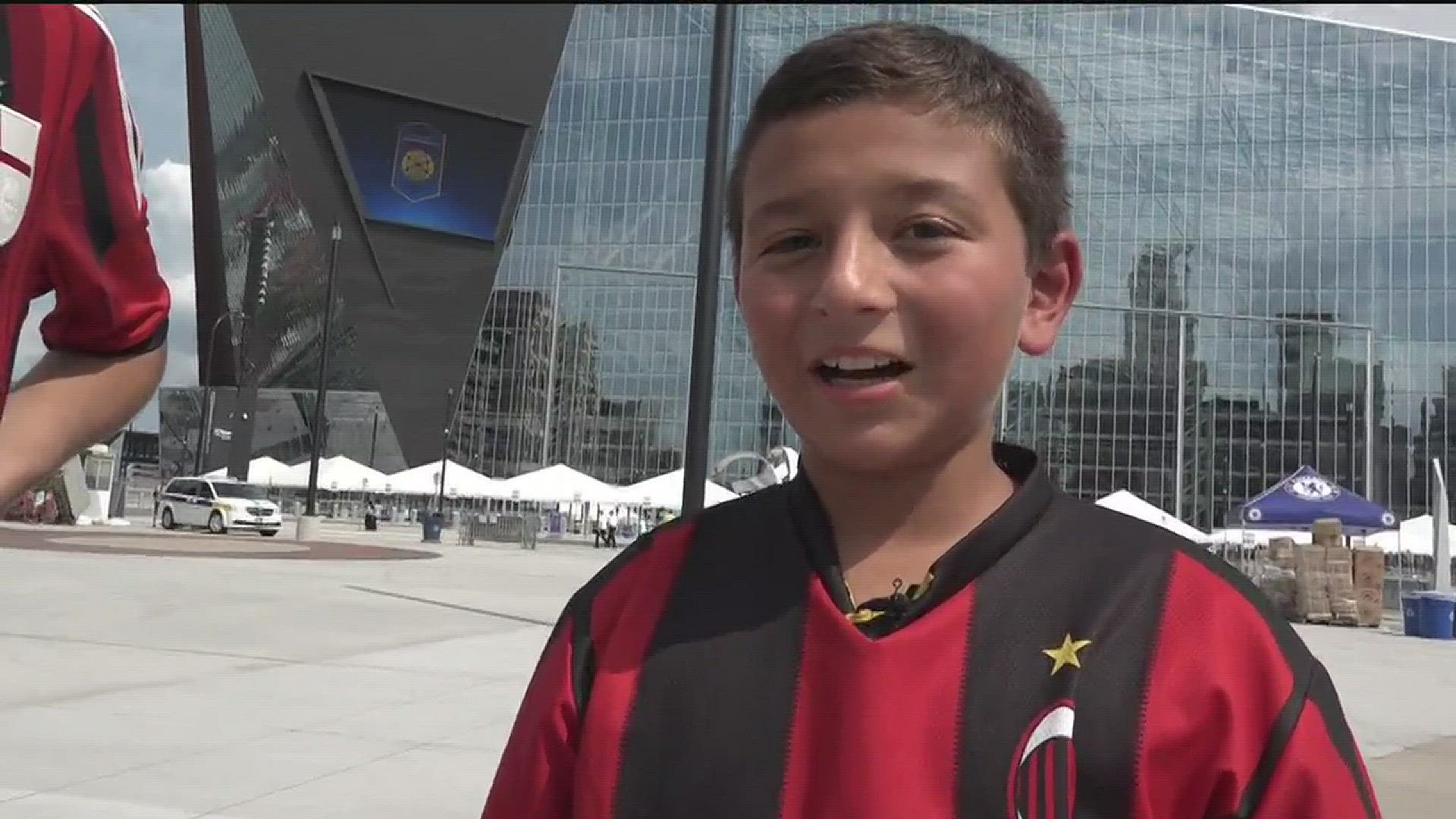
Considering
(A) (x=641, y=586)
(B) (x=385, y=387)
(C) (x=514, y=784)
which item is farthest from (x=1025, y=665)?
(B) (x=385, y=387)

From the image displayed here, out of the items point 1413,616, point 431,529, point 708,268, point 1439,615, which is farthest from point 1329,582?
point 431,529

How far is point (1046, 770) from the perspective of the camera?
3.50 feet

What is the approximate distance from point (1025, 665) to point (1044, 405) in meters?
62.9

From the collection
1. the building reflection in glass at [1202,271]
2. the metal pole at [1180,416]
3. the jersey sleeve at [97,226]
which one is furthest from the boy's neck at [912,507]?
the metal pole at [1180,416]

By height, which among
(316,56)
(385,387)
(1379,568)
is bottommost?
(1379,568)

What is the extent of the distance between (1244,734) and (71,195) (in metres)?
1.45

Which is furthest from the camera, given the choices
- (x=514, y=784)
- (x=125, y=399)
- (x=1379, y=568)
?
(x=1379, y=568)

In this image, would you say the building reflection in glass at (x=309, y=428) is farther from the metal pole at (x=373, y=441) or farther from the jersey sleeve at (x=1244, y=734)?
the jersey sleeve at (x=1244, y=734)

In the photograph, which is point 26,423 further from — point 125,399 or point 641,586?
point 641,586

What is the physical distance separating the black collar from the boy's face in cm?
9

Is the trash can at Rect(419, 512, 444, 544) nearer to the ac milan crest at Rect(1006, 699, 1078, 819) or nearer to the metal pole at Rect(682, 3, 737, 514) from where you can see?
the metal pole at Rect(682, 3, 737, 514)

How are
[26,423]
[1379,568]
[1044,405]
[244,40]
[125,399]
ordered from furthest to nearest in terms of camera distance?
1. [244,40]
2. [1044,405]
3. [1379,568]
4. [125,399]
5. [26,423]

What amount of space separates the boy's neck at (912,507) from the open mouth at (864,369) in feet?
0.38

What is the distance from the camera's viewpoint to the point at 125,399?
1597 mm
